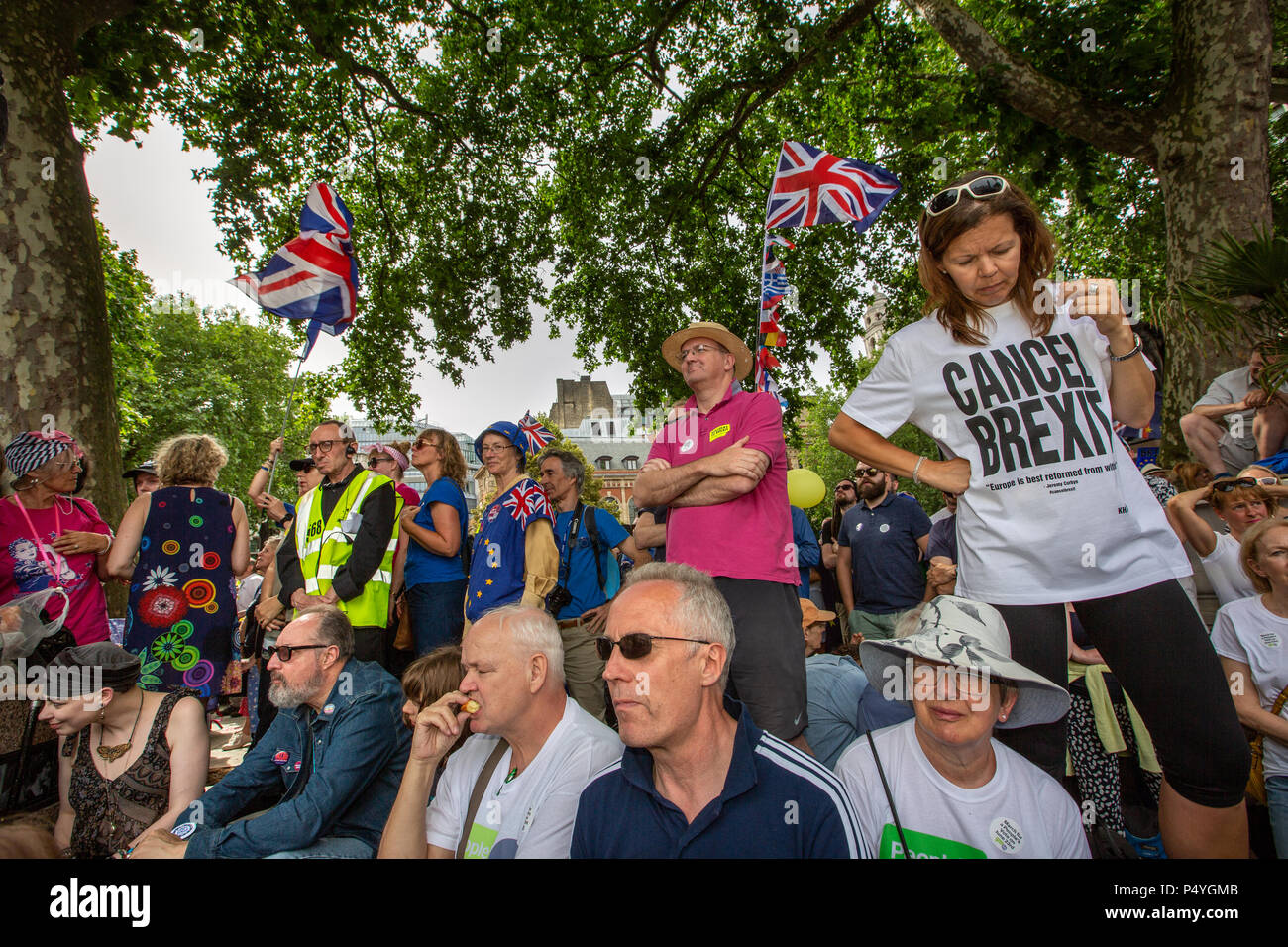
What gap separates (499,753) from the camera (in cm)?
262

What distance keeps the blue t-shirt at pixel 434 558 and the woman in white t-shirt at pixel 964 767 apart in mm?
3524

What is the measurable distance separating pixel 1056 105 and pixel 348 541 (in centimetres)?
780

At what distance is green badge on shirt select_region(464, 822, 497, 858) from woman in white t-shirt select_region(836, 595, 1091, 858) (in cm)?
119

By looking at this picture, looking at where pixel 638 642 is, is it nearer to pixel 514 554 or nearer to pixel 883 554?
pixel 514 554

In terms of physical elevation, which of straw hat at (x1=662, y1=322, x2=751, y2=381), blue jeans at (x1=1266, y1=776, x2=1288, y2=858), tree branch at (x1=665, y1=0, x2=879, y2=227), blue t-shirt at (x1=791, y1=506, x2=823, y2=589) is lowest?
blue jeans at (x1=1266, y1=776, x2=1288, y2=858)

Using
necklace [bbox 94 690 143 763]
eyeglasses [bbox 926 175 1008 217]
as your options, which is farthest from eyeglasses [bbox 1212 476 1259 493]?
necklace [bbox 94 690 143 763]

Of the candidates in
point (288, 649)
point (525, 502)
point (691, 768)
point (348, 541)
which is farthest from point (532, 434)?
point (691, 768)

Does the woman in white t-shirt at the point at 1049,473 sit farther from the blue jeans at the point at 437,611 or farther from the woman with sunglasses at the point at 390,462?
the woman with sunglasses at the point at 390,462

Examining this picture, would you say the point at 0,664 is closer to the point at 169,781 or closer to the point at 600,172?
the point at 169,781

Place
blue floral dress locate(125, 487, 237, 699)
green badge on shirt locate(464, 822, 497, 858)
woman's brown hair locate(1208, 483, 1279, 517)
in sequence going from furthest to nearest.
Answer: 1. blue floral dress locate(125, 487, 237, 699)
2. woman's brown hair locate(1208, 483, 1279, 517)
3. green badge on shirt locate(464, 822, 497, 858)

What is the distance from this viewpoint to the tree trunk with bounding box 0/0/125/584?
5281 millimetres

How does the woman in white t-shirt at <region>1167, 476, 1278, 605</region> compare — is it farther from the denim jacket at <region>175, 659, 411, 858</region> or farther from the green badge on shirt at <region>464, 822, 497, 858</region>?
the denim jacket at <region>175, 659, 411, 858</region>
